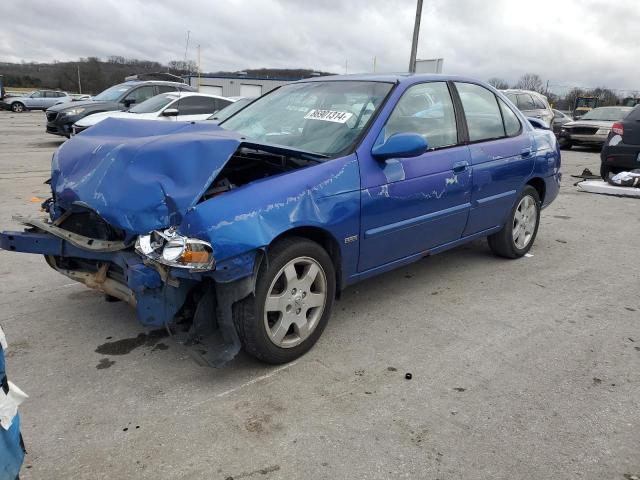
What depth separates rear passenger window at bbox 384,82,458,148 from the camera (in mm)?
3680

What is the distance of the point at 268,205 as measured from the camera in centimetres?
279

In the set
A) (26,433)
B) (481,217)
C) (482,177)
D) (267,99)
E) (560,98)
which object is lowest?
(26,433)

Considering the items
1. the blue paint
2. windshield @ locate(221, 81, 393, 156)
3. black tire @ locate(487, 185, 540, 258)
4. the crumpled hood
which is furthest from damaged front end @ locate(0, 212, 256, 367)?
black tire @ locate(487, 185, 540, 258)

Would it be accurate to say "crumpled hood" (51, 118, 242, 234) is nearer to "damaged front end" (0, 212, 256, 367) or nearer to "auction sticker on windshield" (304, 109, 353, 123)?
"damaged front end" (0, 212, 256, 367)

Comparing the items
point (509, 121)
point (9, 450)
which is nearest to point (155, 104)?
point (509, 121)

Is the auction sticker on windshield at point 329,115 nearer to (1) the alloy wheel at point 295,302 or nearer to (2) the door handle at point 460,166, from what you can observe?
(2) the door handle at point 460,166

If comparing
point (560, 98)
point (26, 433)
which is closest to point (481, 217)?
point (26, 433)

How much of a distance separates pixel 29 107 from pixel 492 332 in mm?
38394

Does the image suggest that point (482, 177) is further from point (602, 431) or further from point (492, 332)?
point (602, 431)

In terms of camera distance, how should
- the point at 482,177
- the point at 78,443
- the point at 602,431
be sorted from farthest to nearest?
the point at 482,177 < the point at 602,431 < the point at 78,443

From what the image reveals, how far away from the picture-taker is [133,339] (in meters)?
3.35

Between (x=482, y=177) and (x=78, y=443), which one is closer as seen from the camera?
(x=78, y=443)

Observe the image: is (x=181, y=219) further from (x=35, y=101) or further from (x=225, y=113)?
(x=35, y=101)

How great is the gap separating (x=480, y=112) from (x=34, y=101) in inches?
1468
